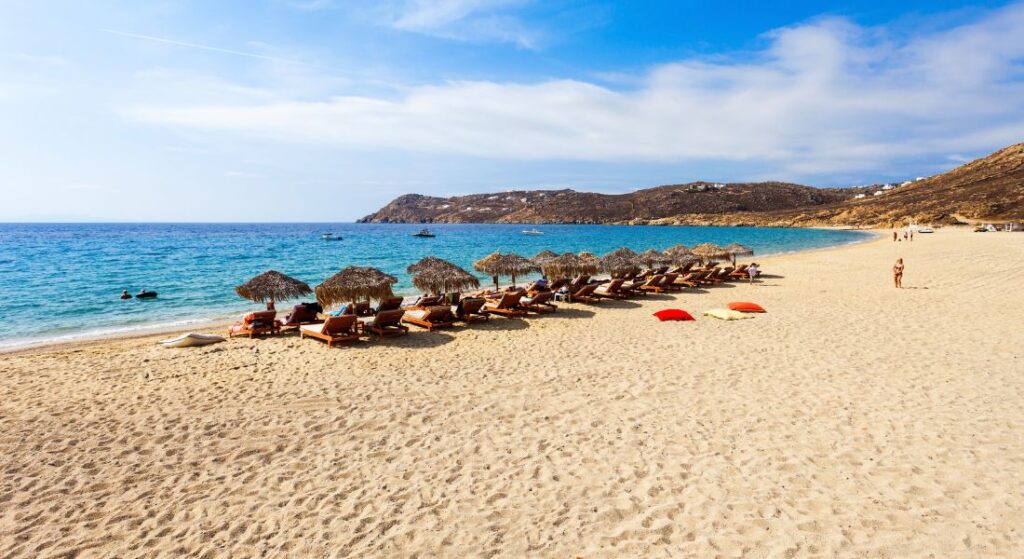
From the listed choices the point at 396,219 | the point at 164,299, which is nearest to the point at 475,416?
the point at 164,299

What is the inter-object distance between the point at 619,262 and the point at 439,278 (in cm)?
779

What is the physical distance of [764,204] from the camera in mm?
114250

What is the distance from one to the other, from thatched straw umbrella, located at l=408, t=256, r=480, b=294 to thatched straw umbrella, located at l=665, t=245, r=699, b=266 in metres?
10.00

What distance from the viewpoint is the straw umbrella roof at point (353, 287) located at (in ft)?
37.5

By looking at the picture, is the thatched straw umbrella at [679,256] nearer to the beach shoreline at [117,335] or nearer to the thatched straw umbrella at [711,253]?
the thatched straw umbrella at [711,253]

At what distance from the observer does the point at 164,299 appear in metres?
19.0

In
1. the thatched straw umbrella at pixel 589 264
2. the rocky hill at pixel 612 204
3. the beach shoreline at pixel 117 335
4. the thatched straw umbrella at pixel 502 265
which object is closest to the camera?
the beach shoreline at pixel 117 335

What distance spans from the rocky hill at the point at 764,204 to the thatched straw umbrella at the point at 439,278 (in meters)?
72.1

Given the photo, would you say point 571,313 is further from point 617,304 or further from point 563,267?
point 563,267

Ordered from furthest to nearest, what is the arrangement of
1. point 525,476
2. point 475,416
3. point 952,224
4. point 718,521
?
point 952,224 < point 475,416 < point 525,476 < point 718,521

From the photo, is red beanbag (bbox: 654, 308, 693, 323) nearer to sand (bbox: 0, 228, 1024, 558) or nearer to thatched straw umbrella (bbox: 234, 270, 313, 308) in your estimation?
sand (bbox: 0, 228, 1024, 558)

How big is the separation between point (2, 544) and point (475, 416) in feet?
13.3

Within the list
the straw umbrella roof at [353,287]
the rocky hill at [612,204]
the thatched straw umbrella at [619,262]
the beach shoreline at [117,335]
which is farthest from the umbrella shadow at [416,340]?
the rocky hill at [612,204]

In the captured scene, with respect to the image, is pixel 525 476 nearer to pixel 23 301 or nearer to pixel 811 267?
pixel 23 301
